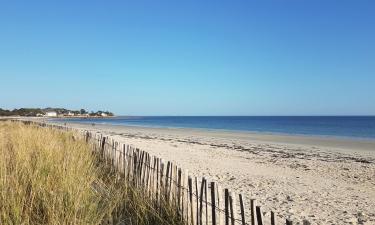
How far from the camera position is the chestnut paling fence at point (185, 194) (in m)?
3.38

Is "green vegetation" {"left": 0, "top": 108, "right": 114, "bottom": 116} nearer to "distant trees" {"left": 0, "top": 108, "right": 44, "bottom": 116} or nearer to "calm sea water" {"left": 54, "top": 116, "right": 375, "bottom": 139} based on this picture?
"distant trees" {"left": 0, "top": 108, "right": 44, "bottom": 116}

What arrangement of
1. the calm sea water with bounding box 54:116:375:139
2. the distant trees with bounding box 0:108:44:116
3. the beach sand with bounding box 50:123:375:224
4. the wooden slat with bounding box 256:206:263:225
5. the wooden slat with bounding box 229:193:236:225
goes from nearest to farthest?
the wooden slat with bounding box 256:206:263:225 → the wooden slat with bounding box 229:193:236:225 → the beach sand with bounding box 50:123:375:224 → the calm sea water with bounding box 54:116:375:139 → the distant trees with bounding box 0:108:44:116

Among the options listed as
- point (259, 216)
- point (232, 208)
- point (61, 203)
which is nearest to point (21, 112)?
point (61, 203)

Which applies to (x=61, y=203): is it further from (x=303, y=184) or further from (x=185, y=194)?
(x=303, y=184)

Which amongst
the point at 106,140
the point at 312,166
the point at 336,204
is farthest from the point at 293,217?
the point at 312,166

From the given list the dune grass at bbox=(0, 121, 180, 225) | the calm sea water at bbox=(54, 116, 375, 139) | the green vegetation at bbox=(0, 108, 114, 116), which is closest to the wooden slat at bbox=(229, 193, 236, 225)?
the dune grass at bbox=(0, 121, 180, 225)

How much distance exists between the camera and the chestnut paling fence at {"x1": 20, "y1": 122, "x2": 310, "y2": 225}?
338cm

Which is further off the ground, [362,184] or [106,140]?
[106,140]

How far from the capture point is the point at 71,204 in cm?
397

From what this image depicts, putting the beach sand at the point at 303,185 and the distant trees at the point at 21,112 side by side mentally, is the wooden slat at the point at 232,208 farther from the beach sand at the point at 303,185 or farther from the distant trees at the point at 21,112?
the distant trees at the point at 21,112

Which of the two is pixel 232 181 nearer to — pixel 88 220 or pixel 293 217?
pixel 293 217

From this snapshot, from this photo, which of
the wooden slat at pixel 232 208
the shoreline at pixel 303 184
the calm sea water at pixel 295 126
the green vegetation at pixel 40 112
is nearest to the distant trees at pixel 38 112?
the green vegetation at pixel 40 112

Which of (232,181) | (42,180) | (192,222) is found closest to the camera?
(192,222)

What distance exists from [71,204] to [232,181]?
6316 millimetres
